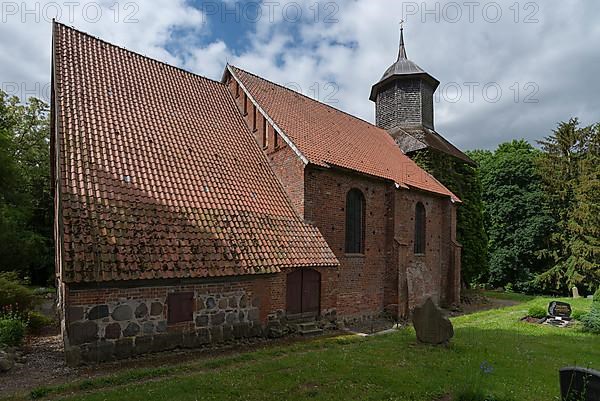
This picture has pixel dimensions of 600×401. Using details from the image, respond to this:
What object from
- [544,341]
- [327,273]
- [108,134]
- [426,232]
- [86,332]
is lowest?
[544,341]

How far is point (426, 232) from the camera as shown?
1889 cm

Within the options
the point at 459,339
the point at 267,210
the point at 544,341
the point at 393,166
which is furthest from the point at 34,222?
the point at 544,341

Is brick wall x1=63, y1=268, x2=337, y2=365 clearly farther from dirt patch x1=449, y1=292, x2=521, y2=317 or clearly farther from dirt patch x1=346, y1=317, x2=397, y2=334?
dirt patch x1=449, y1=292, x2=521, y2=317

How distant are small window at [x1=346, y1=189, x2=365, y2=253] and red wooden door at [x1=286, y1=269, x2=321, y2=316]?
108 inches

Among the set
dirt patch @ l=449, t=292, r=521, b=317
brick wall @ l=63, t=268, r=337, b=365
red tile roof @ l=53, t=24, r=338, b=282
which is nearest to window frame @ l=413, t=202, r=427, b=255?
dirt patch @ l=449, t=292, r=521, b=317

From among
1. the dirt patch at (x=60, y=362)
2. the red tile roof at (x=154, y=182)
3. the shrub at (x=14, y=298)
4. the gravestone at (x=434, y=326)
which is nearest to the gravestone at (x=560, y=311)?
the gravestone at (x=434, y=326)

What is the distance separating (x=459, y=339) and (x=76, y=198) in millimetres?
10248

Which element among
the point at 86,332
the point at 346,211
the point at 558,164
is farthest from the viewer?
the point at 558,164

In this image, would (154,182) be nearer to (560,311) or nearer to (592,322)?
(592,322)

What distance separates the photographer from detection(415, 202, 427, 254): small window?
18500 mm

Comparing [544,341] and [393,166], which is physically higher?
[393,166]

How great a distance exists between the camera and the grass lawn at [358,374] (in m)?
6.13

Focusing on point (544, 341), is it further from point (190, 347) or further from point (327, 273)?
point (190, 347)

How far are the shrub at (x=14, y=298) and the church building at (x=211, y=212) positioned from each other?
1.35 m
